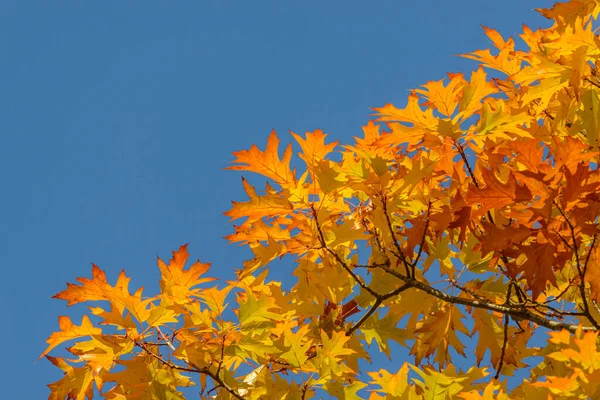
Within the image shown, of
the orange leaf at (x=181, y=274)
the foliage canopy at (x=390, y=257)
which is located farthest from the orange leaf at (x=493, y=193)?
the orange leaf at (x=181, y=274)

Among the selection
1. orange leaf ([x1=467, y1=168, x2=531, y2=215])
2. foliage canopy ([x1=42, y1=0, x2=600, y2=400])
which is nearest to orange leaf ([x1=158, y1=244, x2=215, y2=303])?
foliage canopy ([x1=42, y1=0, x2=600, y2=400])

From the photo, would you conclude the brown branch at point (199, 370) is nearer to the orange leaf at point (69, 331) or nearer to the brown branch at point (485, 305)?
the orange leaf at point (69, 331)

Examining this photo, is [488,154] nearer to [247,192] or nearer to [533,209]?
[533,209]

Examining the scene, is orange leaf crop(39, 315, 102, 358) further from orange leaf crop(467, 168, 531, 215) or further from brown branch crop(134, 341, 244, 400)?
orange leaf crop(467, 168, 531, 215)

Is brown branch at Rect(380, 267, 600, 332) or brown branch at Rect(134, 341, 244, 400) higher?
brown branch at Rect(380, 267, 600, 332)

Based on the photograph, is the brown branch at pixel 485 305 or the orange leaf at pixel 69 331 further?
the brown branch at pixel 485 305

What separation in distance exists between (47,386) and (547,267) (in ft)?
6.52

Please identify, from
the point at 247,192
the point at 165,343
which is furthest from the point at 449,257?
the point at 165,343

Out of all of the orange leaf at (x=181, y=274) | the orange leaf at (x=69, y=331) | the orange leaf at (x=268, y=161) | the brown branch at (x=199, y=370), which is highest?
the orange leaf at (x=268, y=161)

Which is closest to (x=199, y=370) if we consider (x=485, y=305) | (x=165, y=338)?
(x=165, y=338)

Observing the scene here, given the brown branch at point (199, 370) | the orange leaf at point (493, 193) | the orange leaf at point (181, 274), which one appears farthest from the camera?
the orange leaf at point (181, 274)

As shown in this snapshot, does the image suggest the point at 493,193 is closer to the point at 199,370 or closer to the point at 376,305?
the point at 376,305

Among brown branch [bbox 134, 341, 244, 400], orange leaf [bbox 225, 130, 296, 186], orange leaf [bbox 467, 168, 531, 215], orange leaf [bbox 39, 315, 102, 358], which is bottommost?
brown branch [bbox 134, 341, 244, 400]

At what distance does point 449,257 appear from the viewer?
3.20 m
